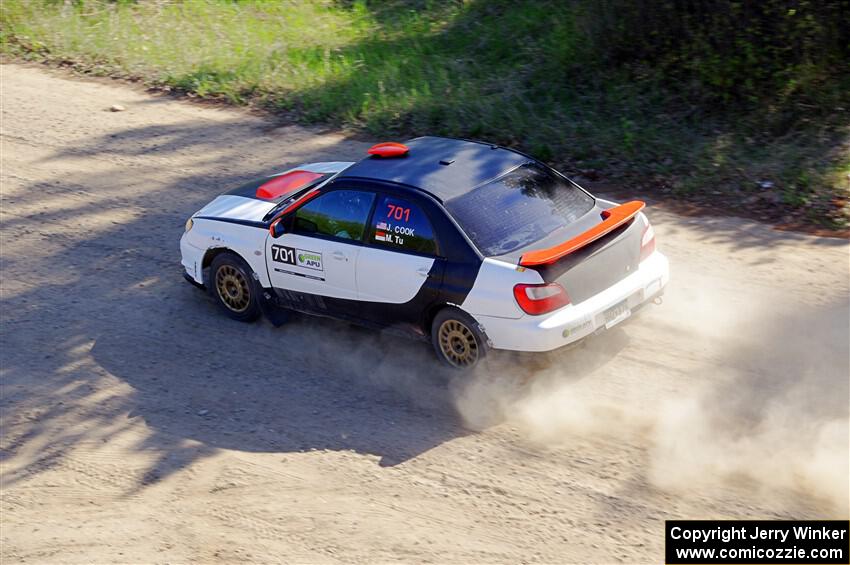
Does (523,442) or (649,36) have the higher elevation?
(649,36)

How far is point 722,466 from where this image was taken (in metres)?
6.45

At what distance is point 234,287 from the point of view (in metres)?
9.02

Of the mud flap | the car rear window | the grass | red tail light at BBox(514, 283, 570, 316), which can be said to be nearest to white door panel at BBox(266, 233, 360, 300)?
the mud flap

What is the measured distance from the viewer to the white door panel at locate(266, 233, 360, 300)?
26.5ft

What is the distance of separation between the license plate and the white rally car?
12mm

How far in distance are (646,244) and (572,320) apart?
1.19 meters

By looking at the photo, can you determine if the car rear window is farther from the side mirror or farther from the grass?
the grass

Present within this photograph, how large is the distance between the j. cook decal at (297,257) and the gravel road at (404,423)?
0.75 metres

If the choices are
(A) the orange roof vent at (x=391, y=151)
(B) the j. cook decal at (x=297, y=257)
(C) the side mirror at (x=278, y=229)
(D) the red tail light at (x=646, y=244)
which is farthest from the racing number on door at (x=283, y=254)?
(D) the red tail light at (x=646, y=244)

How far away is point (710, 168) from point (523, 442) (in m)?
5.64

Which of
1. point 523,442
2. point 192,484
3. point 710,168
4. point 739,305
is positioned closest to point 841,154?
point 710,168

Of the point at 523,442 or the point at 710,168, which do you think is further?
the point at 710,168

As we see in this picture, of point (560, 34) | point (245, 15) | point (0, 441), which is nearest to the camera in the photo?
point (0, 441)

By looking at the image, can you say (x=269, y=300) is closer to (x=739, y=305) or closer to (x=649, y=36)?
(x=739, y=305)
